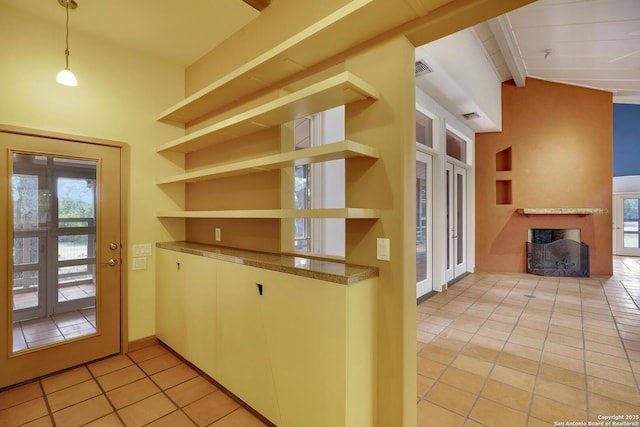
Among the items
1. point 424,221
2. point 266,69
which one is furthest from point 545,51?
point 266,69

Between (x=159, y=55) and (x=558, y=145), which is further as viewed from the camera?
(x=558, y=145)

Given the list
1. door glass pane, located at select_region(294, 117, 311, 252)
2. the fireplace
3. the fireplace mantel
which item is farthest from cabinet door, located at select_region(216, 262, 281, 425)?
the fireplace

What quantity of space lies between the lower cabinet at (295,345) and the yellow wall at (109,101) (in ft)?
4.09

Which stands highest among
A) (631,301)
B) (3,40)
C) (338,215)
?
(3,40)

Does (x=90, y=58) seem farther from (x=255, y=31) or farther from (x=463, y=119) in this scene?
(x=463, y=119)

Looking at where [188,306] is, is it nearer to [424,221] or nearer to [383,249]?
[383,249]

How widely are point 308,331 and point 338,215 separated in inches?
27.7

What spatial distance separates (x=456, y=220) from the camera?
6.13 m

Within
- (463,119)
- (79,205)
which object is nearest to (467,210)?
(463,119)

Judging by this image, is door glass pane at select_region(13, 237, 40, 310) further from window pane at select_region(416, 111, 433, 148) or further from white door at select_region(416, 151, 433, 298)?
window pane at select_region(416, 111, 433, 148)

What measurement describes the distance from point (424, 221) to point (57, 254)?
15.5 feet

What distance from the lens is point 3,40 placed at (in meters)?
2.40

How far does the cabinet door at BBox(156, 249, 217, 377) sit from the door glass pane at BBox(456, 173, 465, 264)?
532cm

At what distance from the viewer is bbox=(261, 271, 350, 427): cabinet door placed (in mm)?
1605
